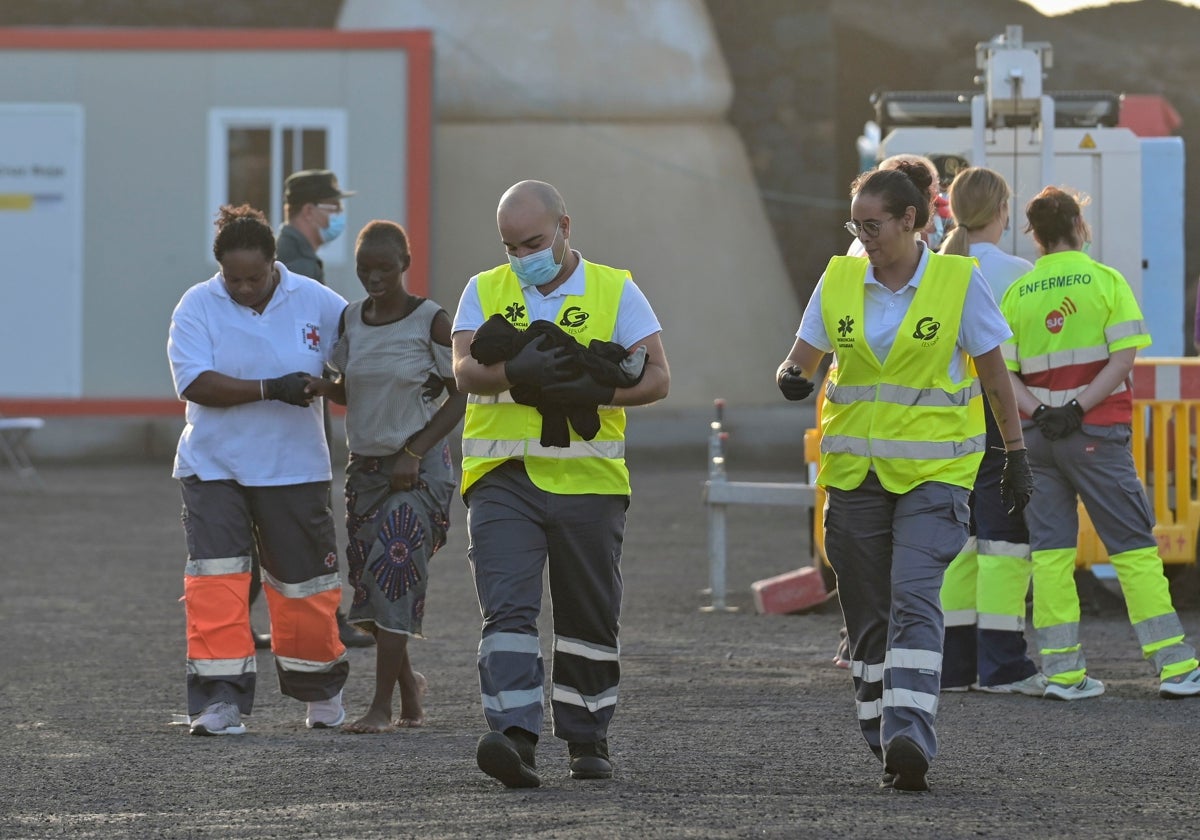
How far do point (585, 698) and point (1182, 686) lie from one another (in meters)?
2.72

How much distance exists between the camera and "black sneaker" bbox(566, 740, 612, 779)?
5.76 meters

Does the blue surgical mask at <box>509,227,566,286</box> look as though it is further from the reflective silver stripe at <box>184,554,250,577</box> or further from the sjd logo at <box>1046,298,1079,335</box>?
the sjd logo at <box>1046,298,1079,335</box>

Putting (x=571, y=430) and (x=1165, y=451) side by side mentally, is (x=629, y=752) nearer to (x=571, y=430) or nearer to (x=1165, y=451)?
(x=571, y=430)

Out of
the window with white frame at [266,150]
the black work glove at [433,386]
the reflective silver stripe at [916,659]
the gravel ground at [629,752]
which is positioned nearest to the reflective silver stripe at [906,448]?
the reflective silver stripe at [916,659]

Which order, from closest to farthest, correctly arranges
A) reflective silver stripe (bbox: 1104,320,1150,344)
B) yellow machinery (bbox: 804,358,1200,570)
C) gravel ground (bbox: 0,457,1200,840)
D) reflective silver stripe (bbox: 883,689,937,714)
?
1. gravel ground (bbox: 0,457,1200,840)
2. reflective silver stripe (bbox: 883,689,937,714)
3. reflective silver stripe (bbox: 1104,320,1150,344)
4. yellow machinery (bbox: 804,358,1200,570)

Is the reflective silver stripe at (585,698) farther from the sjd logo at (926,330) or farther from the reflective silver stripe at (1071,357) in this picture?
the reflective silver stripe at (1071,357)

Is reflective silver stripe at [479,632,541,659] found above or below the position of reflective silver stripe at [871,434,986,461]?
below

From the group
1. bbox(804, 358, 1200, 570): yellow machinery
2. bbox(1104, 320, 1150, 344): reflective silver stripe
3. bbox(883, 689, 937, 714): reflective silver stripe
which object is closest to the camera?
Answer: bbox(883, 689, 937, 714): reflective silver stripe

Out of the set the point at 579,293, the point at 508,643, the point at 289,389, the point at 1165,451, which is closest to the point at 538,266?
the point at 579,293

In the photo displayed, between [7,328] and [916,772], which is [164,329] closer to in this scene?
[7,328]

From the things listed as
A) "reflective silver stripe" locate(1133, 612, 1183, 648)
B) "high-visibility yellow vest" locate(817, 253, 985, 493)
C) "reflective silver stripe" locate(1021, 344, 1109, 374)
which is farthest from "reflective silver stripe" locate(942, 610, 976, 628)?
"high-visibility yellow vest" locate(817, 253, 985, 493)

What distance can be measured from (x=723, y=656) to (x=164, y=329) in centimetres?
1356

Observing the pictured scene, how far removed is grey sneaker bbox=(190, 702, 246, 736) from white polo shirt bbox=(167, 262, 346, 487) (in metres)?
0.74

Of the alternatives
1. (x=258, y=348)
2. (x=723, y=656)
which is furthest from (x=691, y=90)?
(x=258, y=348)
